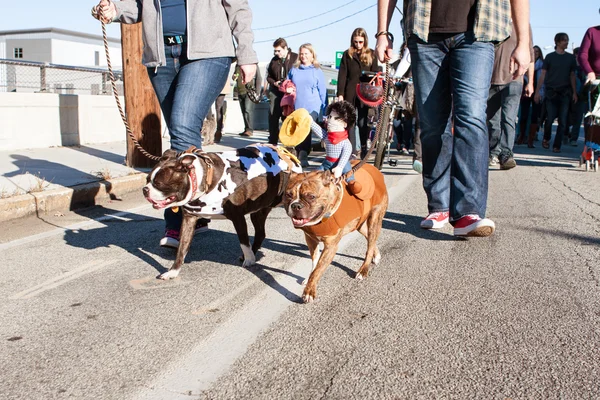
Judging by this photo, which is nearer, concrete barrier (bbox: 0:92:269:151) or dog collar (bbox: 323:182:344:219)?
dog collar (bbox: 323:182:344:219)

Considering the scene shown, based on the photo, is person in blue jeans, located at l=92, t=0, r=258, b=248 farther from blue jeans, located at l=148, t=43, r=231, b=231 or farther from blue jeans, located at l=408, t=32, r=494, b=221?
blue jeans, located at l=408, t=32, r=494, b=221

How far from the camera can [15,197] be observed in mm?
6301

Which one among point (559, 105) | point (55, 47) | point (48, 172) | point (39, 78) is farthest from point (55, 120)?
point (55, 47)

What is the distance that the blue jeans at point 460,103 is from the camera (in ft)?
16.3

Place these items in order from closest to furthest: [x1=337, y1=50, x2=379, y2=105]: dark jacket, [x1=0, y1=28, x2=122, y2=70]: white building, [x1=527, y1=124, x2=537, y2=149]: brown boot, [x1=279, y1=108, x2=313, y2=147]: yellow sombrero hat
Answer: [x1=279, y1=108, x2=313, y2=147]: yellow sombrero hat → [x1=337, y1=50, x2=379, y2=105]: dark jacket → [x1=527, y1=124, x2=537, y2=149]: brown boot → [x1=0, y1=28, x2=122, y2=70]: white building

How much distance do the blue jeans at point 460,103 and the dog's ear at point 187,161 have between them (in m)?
2.19

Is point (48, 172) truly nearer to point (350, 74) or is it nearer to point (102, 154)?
point (102, 154)

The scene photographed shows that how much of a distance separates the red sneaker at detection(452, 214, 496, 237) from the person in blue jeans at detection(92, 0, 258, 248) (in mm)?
1986

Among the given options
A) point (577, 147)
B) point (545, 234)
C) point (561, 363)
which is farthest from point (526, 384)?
point (577, 147)

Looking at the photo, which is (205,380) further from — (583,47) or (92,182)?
(583,47)

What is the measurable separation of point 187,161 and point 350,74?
730 centimetres

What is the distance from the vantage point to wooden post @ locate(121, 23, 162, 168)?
30.1ft

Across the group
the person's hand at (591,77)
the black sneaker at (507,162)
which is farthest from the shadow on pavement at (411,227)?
the person's hand at (591,77)

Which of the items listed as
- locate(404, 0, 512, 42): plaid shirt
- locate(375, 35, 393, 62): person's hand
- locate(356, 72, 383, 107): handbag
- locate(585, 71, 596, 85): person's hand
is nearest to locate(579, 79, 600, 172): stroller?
locate(585, 71, 596, 85): person's hand
